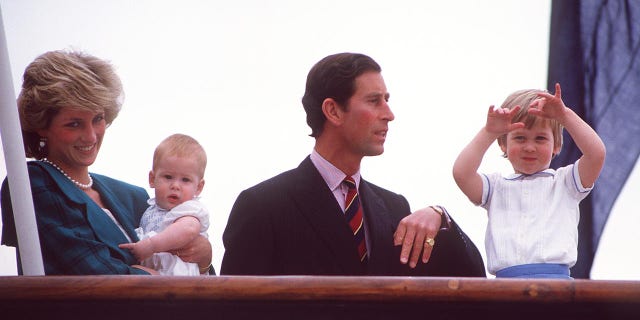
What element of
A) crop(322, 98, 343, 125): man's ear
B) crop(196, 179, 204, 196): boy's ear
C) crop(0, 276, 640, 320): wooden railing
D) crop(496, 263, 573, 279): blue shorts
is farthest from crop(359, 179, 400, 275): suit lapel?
crop(0, 276, 640, 320): wooden railing

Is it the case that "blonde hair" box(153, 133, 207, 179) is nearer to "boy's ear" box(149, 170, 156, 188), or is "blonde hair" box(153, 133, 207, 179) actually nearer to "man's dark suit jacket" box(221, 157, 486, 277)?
"boy's ear" box(149, 170, 156, 188)

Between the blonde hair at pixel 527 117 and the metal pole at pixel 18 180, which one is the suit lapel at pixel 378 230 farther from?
the metal pole at pixel 18 180

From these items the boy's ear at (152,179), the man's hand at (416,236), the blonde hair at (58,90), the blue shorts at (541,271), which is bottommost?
the blue shorts at (541,271)

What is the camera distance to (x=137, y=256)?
2.31 m

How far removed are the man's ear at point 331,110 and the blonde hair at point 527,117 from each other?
21.0 inches

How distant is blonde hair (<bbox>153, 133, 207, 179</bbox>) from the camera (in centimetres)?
280

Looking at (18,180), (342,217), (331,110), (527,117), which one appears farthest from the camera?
(331,110)

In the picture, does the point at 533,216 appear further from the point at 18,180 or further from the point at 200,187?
the point at 18,180

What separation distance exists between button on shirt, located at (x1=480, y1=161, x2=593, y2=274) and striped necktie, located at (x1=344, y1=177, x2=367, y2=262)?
0.41m

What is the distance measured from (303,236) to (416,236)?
0.39m

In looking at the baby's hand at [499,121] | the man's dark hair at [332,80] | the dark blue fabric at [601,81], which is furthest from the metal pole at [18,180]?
the dark blue fabric at [601,81]

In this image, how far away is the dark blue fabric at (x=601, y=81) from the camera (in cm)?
285

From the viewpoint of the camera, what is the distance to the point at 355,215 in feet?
8.20

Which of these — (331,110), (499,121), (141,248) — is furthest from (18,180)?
(499,121)
